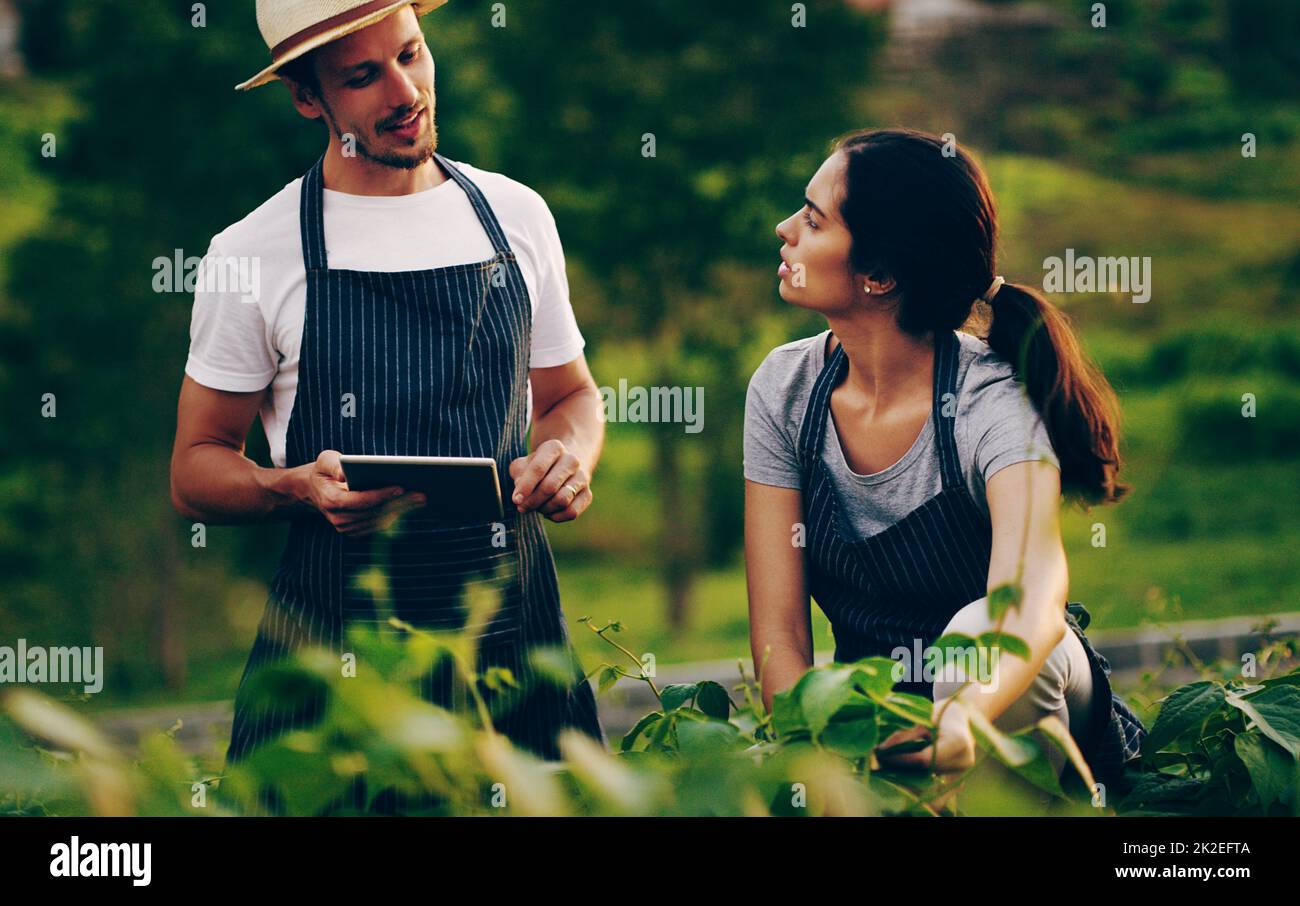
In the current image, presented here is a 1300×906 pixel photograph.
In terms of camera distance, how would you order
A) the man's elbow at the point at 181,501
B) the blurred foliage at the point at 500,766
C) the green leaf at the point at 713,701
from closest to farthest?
the blurred foliage at the point at 500,766
the green leaf at the point at 713,701
the man's elbow at the point at 181,501

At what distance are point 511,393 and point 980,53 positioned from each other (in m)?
10.2

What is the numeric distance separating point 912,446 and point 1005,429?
0.56 ft

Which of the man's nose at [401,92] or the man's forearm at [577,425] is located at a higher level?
the man's nose at [401,92]

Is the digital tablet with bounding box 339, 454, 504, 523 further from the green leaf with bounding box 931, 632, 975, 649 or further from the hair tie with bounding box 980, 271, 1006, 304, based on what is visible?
the green leaf with bounding box 931, 632, 975, 649

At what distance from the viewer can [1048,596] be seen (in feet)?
5.98

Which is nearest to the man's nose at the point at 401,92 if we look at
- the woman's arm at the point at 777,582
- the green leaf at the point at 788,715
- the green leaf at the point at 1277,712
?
the woman's arm at the point at 777,582

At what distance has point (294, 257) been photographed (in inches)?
90.6

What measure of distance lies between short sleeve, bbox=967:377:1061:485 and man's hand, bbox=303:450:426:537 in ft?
2.61

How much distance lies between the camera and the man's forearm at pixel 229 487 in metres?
2.29

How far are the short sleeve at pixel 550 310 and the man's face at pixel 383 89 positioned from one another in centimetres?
26

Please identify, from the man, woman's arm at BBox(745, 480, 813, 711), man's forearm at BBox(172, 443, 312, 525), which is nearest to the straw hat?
the man

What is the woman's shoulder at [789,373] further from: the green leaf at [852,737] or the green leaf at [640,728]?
the green leaf at [852,737]

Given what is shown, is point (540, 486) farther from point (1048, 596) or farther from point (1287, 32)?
point (1287, 32)

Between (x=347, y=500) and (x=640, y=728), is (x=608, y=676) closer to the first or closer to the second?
(x=640, y=728)
